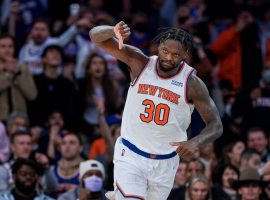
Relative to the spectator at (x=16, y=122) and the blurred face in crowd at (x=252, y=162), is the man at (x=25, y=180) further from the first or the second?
the blurred face in crowd at (x=252, y=162)

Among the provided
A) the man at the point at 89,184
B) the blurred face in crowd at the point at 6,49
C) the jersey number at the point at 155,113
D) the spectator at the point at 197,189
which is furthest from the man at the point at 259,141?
the jersey number at the point at 155,113

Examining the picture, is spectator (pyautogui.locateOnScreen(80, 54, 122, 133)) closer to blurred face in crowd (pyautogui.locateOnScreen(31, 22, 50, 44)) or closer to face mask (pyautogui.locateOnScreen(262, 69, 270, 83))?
blurred face in crowd (pyautogui.locateOnScreen(31, 22, 50, 44))

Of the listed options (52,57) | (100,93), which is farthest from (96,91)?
(52,57)

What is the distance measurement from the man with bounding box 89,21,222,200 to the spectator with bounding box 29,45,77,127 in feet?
17.6

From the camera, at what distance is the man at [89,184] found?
1195 cm

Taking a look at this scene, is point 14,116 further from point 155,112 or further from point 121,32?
point 121,32

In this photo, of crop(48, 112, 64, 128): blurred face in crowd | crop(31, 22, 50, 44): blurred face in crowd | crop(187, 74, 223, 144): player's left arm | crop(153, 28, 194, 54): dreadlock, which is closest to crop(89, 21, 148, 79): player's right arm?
crop(153, 28, 194, 54): dreadlock

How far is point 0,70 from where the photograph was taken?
1457 cm

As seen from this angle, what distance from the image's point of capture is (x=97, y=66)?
49.6ft

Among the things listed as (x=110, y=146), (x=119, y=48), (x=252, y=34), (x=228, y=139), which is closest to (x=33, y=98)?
(x=110, y=146)

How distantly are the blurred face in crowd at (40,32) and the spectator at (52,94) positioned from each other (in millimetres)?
630

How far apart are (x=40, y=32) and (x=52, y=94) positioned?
1.26 meters

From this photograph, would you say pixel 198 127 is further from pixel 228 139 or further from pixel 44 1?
pixel 44 1

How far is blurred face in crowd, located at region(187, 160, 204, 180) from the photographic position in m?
13.4
